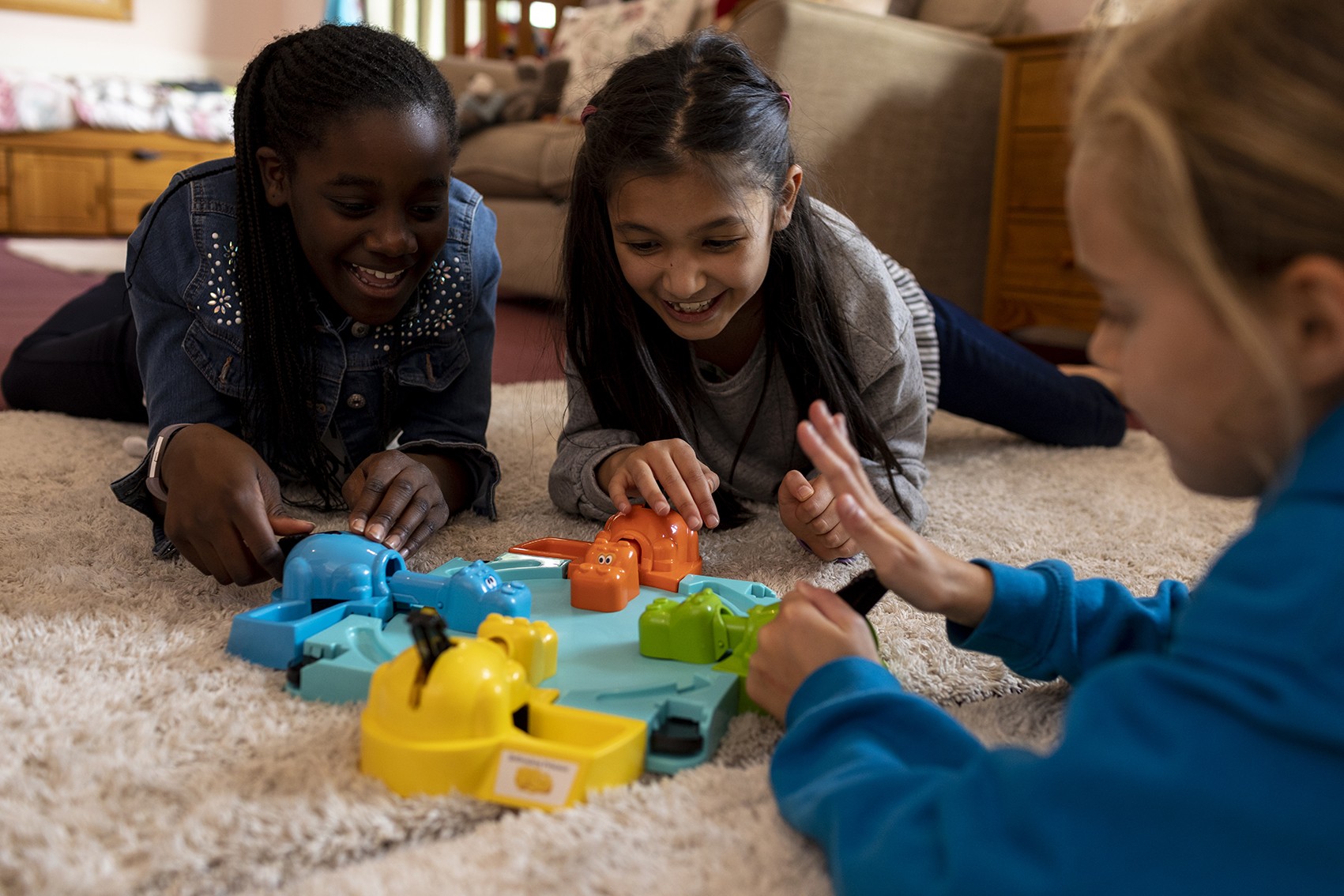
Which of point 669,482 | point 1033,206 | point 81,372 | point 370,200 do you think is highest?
point 370,200

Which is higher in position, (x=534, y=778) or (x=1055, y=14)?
(x=1055, y=14)

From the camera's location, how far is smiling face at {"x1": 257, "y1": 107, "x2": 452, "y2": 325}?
40.4 inches

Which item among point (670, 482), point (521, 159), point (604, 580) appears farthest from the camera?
point (521, 159)

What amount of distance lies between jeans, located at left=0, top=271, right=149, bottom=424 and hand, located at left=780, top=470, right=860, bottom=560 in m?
0.89

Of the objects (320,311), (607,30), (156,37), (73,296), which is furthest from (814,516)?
(156,37)

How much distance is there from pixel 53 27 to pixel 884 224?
14.8ft

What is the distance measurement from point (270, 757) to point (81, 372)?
1.04 meters

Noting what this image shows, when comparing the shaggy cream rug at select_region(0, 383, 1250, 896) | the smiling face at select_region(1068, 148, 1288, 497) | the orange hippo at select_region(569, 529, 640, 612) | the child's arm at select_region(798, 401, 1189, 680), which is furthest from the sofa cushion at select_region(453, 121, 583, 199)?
the smiling face at select_region(1068, 148, 1288, 497)

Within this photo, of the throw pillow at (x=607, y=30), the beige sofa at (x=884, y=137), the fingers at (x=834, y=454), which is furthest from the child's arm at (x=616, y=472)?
the throw pillow at (x=607, y=30)

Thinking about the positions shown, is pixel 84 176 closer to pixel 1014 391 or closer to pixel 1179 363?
pixel 1014 391

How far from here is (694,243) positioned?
1.00 m

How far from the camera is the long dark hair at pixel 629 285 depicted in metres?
0.99

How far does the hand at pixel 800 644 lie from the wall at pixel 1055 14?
2156mm

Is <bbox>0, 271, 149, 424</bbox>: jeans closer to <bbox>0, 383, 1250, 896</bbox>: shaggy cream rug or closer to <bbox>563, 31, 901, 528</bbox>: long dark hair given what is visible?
<bbox>0, 383, 1250, 896</bbox>: shaggy cream rug
